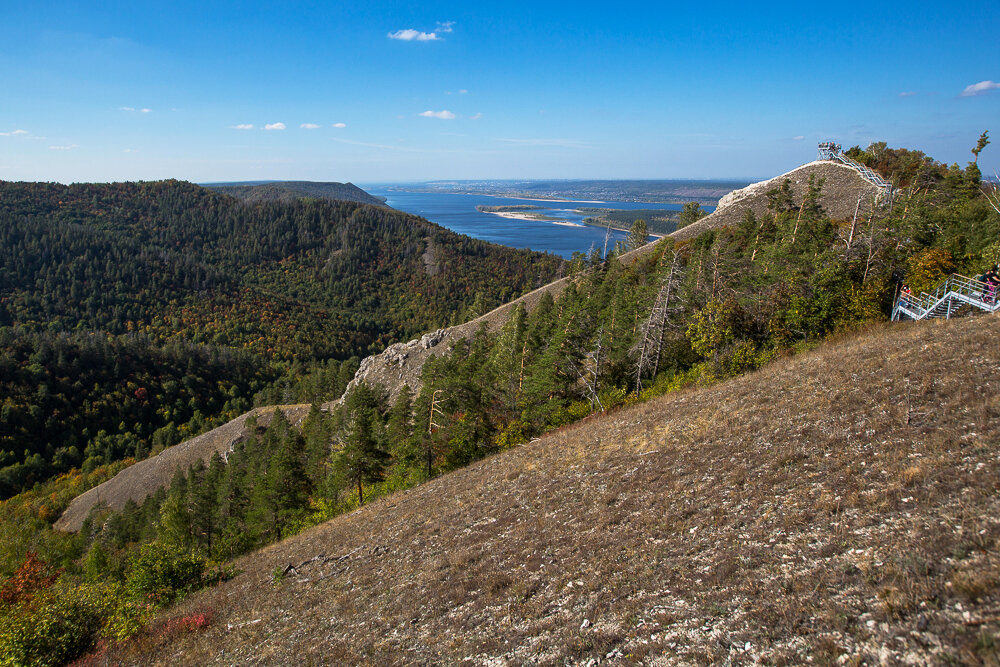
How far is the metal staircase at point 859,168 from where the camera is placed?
168ft

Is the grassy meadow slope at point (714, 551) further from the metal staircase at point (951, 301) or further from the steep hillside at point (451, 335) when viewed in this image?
the steep hillside at point (451, 335)

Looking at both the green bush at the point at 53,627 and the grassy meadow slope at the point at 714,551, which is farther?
the green bush at the point at 53,627

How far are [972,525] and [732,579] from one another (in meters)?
3.63

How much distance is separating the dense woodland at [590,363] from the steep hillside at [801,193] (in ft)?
25.4

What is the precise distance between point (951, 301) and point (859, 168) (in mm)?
51235

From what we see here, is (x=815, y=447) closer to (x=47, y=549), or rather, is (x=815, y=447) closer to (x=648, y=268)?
(x=648, y=268)

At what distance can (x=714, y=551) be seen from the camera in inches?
356

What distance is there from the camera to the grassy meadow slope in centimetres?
622

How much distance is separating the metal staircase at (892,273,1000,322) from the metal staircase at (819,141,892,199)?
103 ft

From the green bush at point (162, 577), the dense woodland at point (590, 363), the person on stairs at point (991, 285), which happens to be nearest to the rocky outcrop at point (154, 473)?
the dense woodland at point (590, 363)

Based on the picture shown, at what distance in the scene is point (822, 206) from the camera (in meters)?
55.3

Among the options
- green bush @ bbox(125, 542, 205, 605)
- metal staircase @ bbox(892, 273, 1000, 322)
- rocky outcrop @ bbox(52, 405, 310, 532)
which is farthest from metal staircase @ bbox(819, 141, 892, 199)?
rocky outcrop @ bbox(52, 405, 310, 532)

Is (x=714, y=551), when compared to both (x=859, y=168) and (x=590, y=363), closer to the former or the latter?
(x=590, y=363)

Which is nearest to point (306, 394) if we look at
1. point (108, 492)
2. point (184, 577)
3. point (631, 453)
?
point (108, 492)
